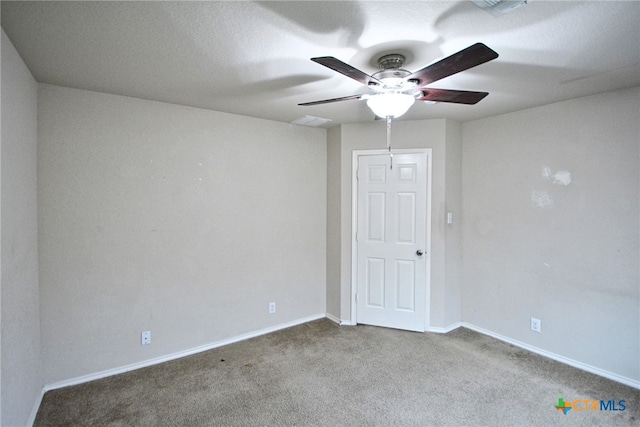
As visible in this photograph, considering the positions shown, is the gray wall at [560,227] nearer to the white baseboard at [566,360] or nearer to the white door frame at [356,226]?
the white baseboard at [566,360]

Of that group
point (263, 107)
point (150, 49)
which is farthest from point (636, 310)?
point (150, 49)

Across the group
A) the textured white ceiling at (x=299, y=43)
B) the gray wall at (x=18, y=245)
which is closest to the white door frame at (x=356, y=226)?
the textured white ceiling at (x=299, y=43)

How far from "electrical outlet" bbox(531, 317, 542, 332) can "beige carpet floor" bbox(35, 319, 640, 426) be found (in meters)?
0.24

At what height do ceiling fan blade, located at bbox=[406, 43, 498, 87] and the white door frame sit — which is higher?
ceiling fan blade, located at bbox=[406, 43, 498, 87]

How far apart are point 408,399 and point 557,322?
1.67 m

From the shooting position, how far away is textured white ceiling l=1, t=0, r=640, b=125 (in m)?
1.48

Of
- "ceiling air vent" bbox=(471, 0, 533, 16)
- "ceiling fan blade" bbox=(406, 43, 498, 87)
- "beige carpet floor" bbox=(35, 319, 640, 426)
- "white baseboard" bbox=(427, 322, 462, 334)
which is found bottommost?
"beige carpet floor" bbox=(35, 319, 640, 426)

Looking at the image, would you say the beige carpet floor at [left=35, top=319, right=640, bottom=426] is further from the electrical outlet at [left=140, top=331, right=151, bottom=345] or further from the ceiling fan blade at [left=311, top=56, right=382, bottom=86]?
the ceiling fan blade at [left=311, top=56, right=382, bottom=86]

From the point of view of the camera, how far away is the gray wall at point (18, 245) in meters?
1.69

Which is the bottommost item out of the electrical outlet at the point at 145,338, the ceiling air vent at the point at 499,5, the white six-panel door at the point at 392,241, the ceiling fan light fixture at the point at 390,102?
the electrical outlet at the point at 145,338

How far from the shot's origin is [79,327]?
8.36 ft

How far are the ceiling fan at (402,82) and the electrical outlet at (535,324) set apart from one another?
2.29m

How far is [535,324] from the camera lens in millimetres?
3086

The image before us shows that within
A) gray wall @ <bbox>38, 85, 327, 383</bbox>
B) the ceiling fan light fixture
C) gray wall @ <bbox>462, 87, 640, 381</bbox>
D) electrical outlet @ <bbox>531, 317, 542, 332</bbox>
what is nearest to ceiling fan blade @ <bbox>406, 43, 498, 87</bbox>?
the ceiling fan light fixture
